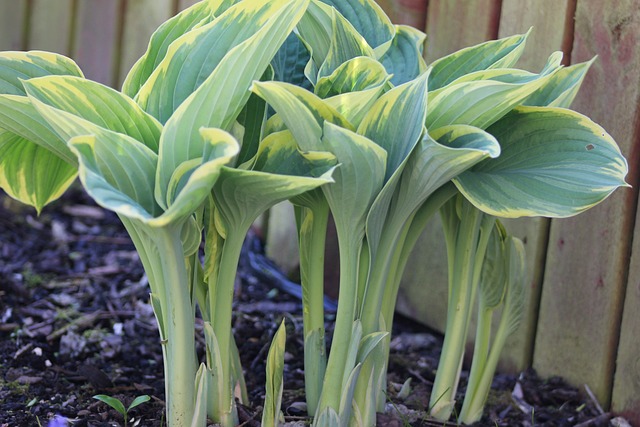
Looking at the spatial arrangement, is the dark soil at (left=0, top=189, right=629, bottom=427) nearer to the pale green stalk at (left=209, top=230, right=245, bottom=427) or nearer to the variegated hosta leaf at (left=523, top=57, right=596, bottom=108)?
the pale green stalk at (left=209, top=230, right=245, bottom=427)

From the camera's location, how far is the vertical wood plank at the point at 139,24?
267cm

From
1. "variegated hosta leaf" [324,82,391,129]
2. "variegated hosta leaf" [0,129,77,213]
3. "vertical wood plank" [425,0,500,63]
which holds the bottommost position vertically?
"variegated hosta leaf" [0,129,77,213]

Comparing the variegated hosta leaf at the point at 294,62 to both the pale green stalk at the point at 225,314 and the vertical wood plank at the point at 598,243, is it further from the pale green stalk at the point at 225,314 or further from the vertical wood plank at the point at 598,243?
the vertical wood plank at the point at 598,243

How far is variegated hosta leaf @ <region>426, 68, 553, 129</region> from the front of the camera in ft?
→ 3.48

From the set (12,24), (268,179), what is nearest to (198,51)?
(268,179)

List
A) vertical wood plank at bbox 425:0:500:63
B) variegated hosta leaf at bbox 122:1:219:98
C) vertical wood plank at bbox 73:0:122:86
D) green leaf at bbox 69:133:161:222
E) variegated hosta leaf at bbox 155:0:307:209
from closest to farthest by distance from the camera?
green leaf at bbox 69:133:161:222, variegated hosta leaf at bbox 155:0:307:209, variegated hosta leaf at bbox 122:1:219:98, vertical wood plank at bbox 425:0:500:63, vertical wood plank at bbox 73:0:122:86

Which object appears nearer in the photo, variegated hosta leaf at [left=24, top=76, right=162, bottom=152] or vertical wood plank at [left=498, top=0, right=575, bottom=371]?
variegated hosta leaf at [left=24, top=76, right=162, bottom=152]

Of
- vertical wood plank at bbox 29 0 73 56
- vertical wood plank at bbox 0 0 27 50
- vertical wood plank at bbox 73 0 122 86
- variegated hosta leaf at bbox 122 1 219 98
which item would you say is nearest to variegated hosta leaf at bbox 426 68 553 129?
variegated hosta leaf at bbox 122 1 219 98

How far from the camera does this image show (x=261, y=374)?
1593mm

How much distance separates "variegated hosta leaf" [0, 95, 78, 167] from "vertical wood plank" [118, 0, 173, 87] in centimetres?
155

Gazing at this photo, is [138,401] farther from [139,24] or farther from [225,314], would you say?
[139,24]

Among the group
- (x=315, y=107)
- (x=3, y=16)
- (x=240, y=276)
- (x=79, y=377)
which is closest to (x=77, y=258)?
(x=240, y=276)

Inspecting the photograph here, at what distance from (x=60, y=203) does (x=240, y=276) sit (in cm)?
85

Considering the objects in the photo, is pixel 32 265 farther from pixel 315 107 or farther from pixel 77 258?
pixel 315 107
